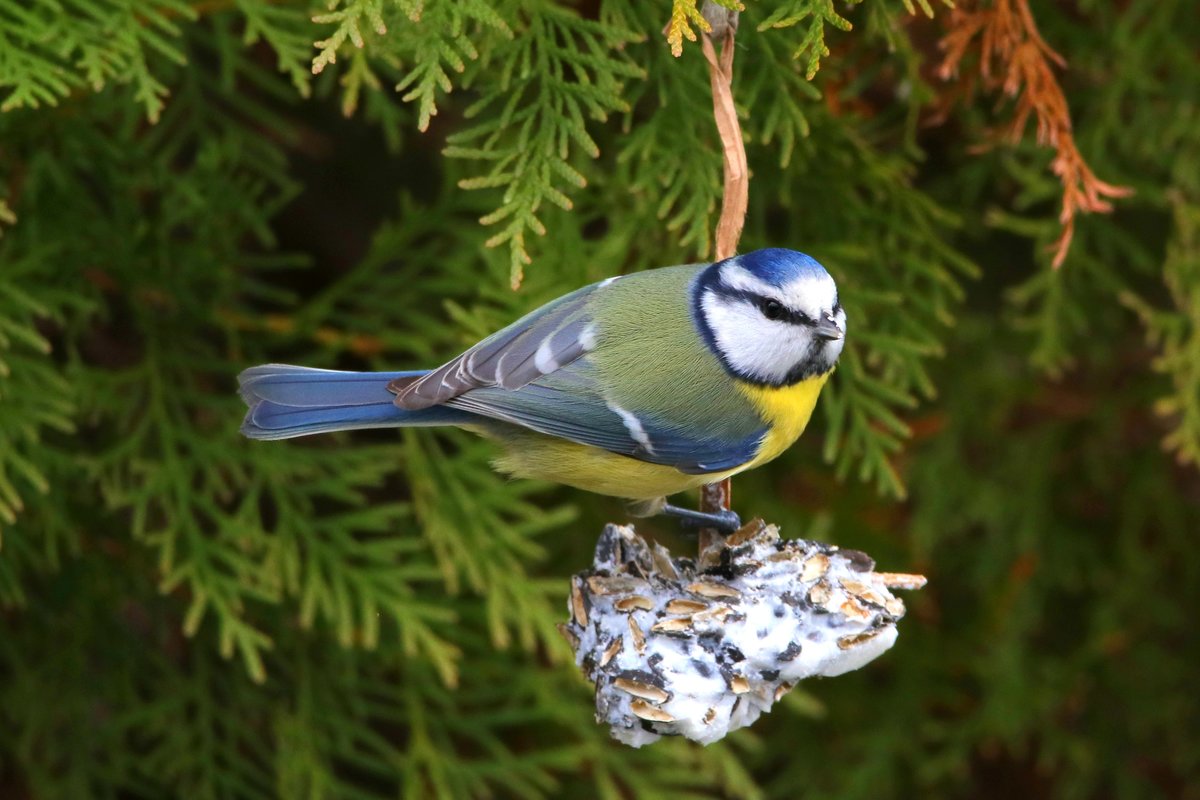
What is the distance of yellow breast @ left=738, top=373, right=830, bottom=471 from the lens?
1833 mm

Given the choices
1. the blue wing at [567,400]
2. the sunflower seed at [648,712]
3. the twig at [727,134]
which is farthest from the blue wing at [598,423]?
the sunflower seed at [648,712]

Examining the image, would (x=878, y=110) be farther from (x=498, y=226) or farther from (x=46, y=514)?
(x=46, y=514)

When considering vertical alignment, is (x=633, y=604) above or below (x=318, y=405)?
below

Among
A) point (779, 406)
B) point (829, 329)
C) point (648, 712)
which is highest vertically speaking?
point (829, 329)

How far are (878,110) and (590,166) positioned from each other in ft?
2.54

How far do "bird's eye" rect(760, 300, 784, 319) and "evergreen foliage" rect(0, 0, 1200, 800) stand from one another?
0.69 feet

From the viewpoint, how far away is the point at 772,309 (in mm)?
1734

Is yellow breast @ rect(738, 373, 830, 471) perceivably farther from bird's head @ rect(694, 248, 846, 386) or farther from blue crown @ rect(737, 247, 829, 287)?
blue crown @ rect(737, 247, 829, 287)

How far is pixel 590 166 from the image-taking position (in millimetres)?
2184

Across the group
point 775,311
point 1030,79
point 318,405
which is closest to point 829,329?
point 775,311

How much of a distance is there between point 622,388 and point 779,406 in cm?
21

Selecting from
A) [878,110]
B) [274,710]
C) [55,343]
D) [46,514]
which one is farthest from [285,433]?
[878,110]

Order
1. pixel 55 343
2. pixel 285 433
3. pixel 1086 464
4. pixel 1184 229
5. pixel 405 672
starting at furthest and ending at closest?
pixel 1086 464 → pixel 55 343 → pixel 405 672 → pixel 1184 229 → pixel 285 433

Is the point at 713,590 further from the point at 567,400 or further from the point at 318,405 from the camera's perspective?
the point at 318,405
